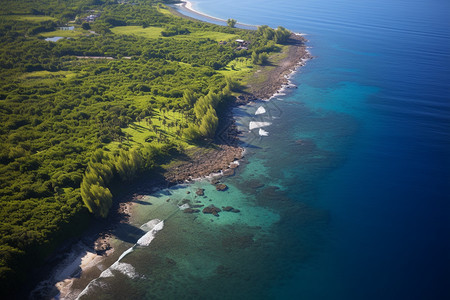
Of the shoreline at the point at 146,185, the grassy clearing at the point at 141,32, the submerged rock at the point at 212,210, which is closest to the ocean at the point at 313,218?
the submerged rock at the point at 212,210

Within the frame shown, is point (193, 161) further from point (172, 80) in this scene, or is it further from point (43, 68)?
point (43, 68)

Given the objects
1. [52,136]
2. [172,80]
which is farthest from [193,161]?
[172,80]

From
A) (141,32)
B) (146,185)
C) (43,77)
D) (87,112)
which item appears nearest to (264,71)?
(87,112)

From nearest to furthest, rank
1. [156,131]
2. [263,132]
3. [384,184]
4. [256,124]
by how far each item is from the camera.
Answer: [384,184] < [156,131] < [263,132] < [256,124]

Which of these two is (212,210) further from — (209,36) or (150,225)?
(209,36)

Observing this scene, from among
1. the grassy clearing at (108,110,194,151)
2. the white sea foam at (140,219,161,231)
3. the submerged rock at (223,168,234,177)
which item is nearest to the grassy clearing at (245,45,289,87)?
the grassy clearing at (108,110,194,151)

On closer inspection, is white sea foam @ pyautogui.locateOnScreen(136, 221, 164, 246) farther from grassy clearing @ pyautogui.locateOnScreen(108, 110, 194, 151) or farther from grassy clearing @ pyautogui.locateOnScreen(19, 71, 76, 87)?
grassy clearing @ pyautogui.locateOnScreen(19, 71, 76, 87)
